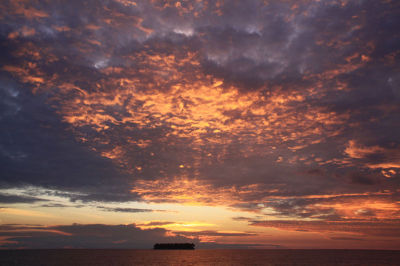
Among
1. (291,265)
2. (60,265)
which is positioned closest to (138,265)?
(60,265)

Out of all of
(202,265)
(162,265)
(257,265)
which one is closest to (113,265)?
(162,265)

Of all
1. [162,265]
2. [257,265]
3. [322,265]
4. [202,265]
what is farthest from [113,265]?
[322,265]

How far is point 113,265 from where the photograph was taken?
140 metres

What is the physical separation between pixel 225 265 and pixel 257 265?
15.9 m

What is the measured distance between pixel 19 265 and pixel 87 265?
34.6m

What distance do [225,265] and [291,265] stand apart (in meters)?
33.4

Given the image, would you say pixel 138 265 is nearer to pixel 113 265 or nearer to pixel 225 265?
pixel 113 265

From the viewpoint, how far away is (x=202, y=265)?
144 meters

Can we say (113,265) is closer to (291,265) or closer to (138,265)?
(138,265)

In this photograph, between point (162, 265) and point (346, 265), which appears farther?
point (346, 265)

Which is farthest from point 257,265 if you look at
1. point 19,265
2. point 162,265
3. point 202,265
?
point 19,265

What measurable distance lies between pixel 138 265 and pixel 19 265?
60043 mm

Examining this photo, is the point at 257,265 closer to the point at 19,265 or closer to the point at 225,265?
the point at 225,265

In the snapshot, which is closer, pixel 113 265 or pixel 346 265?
pixel 113 265
